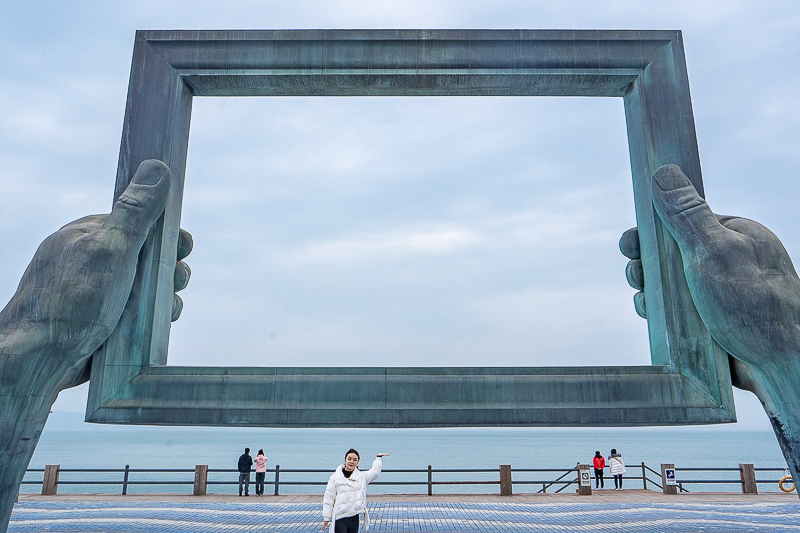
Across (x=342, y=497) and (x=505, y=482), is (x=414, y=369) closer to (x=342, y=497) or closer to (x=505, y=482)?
(x=342, y=497)

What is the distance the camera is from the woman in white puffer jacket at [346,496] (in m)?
6.12

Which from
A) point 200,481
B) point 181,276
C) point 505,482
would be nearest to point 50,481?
point 200,481

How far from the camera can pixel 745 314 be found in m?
6.43

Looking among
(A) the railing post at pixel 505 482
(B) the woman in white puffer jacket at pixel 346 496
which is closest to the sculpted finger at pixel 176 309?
(B) the woman in white puffer jacket at pixel 346 496

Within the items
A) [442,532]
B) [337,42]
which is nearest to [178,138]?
[337,42]

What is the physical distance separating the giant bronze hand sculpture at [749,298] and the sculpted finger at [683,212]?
0.01 m

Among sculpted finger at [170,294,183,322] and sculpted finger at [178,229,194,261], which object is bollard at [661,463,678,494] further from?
sculpted finger at [178,229,194,261]

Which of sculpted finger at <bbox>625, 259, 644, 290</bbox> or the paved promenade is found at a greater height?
sculpted finger at <bbox>625, 259, 644, 290</bbox>

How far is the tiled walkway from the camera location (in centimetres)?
1170

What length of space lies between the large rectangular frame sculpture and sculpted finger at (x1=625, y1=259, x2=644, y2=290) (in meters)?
0.21

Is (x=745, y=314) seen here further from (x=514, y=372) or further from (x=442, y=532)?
(x=442, y=532)

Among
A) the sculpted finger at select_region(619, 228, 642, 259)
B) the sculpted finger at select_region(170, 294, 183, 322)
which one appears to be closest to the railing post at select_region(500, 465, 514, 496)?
the sculpted finger at select_region(619, 228, 642, 259)

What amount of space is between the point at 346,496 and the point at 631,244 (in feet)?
16.8

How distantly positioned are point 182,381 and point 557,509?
11.2 m
